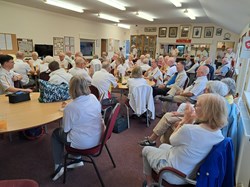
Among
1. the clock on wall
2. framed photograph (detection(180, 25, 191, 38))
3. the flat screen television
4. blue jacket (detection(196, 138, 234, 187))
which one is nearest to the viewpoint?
blue jacket (detection(196, 138, 234, 187))

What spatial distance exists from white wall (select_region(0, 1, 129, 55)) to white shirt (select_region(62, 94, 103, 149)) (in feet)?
20.3

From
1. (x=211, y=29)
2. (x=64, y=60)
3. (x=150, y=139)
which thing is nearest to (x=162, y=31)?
(x=211, y=29)

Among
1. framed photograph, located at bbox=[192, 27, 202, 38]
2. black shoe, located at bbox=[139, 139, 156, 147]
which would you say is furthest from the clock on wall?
black shoe, located at bbox=[139, 139, 156, 147]

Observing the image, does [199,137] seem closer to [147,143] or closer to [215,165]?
[215,165]

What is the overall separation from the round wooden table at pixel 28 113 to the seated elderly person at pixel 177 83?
258 centimetres

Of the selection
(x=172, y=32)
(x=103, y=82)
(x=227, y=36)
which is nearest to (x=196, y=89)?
(x=103, y=82)

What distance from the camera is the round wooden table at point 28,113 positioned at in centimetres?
175

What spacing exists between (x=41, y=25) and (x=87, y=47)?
316 centimetres

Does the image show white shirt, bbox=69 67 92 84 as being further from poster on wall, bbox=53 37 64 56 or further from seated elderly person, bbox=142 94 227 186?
poster on wall, bbox=53 37 64 56

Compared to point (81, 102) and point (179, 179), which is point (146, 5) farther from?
point (179, 179)

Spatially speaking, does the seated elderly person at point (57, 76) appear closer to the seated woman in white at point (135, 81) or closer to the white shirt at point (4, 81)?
the white shirt at point (4, 81)

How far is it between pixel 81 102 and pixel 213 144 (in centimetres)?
116

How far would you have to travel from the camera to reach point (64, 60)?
625 centimetres

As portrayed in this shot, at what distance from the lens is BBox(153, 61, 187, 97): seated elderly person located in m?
4.03
